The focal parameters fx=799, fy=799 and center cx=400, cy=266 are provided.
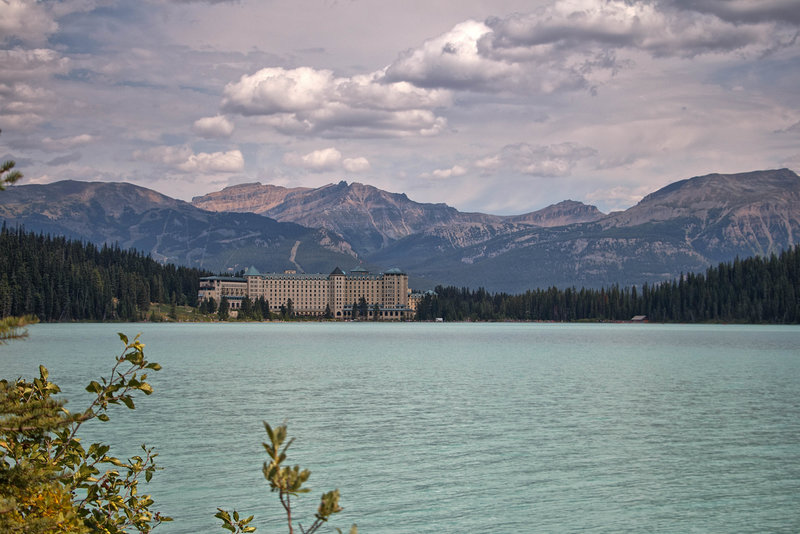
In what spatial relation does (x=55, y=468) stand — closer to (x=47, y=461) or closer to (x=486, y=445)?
(x=47, y=461)

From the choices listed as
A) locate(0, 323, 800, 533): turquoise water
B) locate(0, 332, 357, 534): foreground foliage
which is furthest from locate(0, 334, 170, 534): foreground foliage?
locate(0, 323, 800, 533): turquoise water

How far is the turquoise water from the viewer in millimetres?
30547

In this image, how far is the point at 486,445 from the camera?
43.4 m

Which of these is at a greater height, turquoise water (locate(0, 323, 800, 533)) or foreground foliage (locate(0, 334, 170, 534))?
foreground foliage (locate(0, 334, 170, 534))

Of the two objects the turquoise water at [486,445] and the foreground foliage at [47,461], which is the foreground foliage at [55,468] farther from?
the turquoise water at [486,445]

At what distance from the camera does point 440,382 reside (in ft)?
262

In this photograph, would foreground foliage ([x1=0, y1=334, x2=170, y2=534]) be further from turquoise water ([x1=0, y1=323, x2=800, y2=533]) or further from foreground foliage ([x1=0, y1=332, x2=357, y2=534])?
turquoise water ([x1=0, y1=323, x2=800, y2=533])

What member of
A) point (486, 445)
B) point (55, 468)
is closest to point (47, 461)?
point (55, 468)

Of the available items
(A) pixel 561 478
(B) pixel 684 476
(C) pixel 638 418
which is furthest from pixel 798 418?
(A) pixel 561 478

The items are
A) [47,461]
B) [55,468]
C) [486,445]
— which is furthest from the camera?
[486,445]

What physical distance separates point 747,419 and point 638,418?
23.4 ft

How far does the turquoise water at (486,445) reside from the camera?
30547mm

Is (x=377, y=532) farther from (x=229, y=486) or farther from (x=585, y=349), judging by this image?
(x=585, y=349)

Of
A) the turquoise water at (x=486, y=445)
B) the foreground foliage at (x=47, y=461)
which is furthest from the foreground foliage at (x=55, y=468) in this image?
the turquoise water at (x=486, y=445)
